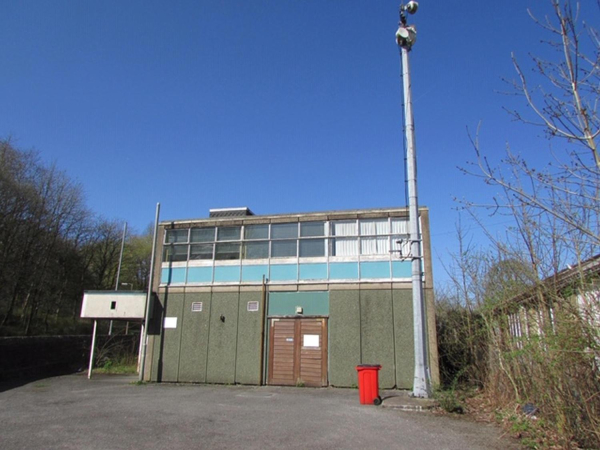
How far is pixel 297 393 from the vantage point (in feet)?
43.2

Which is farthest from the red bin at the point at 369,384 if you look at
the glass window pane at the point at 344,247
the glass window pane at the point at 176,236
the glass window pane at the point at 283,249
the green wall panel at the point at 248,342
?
the glass window pane at the point at 176,236

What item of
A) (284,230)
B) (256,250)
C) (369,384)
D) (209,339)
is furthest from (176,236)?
(369,384)

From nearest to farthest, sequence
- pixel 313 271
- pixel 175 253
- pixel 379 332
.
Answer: pixel 379 332 → pixel 313 271 → pixel 175 253

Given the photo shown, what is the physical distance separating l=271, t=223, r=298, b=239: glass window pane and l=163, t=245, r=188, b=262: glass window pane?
363 cm

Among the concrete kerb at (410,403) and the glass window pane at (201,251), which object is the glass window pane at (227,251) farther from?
the concrete kerb at (410,403)

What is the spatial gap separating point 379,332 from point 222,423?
22.9ft

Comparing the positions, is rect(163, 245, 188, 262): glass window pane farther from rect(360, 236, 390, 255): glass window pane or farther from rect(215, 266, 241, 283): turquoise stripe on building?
rect(360, 236, 390, 255): glass window pane

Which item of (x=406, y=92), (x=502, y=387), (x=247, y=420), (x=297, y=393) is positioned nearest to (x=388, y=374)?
(x=297, y=393)

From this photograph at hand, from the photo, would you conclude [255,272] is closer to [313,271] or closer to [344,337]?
[313,271]

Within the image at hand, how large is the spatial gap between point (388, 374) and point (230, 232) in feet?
24.8

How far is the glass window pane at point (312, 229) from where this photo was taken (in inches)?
620

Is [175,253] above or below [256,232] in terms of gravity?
below

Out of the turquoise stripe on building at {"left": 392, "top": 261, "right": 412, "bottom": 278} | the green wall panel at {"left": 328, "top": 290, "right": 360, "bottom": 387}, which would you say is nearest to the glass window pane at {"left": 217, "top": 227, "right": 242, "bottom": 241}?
the green wall panel at {"left": 328, "top": 290, "right": 360, "bottom": 387}

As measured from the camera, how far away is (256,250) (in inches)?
641
